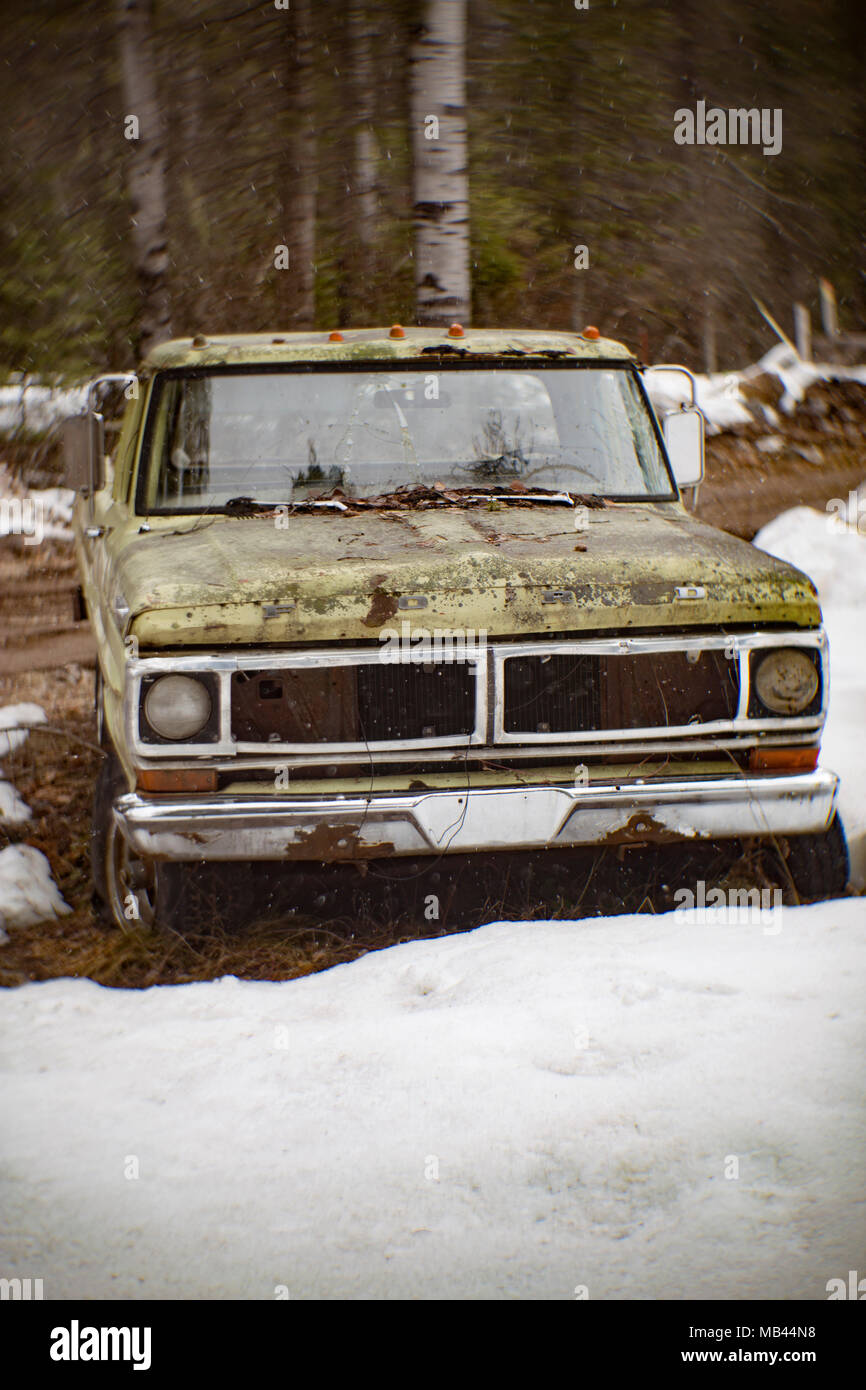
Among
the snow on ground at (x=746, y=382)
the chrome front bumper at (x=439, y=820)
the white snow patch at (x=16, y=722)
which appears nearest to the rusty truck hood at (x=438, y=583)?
the chrome front bumper at (x=439, y=820)

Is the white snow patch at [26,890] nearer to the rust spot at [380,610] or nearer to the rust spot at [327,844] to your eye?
the rust spot at [327,844]

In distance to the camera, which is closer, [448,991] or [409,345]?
[448,991]

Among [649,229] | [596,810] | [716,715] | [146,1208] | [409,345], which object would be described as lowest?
[146,1208]

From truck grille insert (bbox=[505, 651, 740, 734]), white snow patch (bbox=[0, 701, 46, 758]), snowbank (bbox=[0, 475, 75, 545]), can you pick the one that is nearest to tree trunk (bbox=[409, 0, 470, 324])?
white snow patch (bbox=[0, 701, 46, 758])

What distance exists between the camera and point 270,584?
10.8ft

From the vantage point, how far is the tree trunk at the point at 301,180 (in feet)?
47.8

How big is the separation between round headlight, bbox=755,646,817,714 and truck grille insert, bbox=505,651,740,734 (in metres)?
0.09

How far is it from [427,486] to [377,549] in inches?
29.2

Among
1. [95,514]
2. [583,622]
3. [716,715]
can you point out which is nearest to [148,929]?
[583,622]

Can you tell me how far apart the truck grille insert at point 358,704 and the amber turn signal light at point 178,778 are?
5.7 inches

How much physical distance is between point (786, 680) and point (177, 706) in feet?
5.98

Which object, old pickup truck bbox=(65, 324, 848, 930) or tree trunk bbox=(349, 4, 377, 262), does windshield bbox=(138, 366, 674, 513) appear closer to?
old pickup truck bbox=(65, 324, 848, 930)

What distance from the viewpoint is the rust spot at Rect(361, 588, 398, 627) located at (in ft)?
10.7

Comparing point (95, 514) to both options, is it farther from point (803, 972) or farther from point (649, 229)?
point (649, 229)
